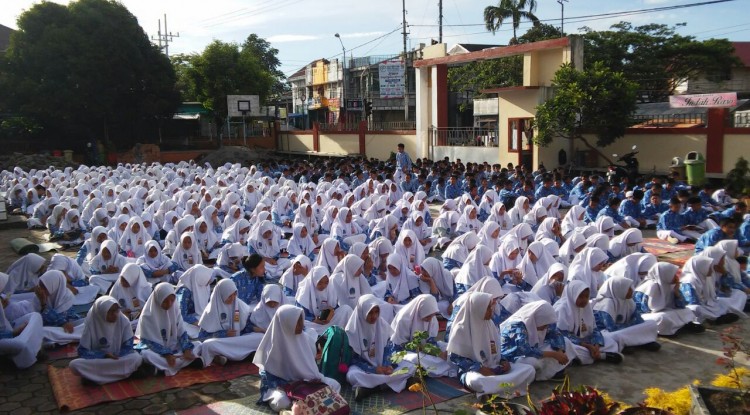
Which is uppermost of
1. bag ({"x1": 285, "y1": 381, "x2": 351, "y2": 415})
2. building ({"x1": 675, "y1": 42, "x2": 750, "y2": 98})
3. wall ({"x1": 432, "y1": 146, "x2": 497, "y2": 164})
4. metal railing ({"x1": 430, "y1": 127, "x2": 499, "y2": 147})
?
building ({"x1": 675, "y1": 42, "x2": 750, "y2": 98})

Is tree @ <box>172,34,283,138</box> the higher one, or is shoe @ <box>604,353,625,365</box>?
tree @ <box>172,34,283,138</box>

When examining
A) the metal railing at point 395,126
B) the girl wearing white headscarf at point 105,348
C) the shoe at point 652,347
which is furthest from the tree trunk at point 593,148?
the girl wearing white headscarf at point 105,348

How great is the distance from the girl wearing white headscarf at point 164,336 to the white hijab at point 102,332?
24 cm

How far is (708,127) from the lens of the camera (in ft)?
50.5

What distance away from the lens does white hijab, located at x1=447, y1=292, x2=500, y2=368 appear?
527 centimetres

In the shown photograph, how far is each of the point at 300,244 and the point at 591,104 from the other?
9.43 meters

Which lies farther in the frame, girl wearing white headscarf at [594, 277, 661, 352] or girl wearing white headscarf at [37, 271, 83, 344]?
girl wearing white headscarf at [37, 271, 83, 344]

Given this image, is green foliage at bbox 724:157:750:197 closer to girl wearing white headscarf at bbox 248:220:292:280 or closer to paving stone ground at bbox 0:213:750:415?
paving stone ground at bbox 0:213:750:415

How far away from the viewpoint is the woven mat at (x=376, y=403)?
5.12 metres

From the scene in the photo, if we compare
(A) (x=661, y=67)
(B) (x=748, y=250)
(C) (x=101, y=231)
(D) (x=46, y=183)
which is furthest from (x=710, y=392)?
(A) (x=661, y=67)

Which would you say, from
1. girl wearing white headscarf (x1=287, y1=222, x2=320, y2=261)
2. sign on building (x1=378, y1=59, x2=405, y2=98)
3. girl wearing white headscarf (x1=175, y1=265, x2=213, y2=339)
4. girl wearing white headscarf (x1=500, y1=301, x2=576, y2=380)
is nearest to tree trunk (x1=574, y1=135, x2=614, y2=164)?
girl wearing white headscarf (x1=287, y1=222, x2=320, y2=261)

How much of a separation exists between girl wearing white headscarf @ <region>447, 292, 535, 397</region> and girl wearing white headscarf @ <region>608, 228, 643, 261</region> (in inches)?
159

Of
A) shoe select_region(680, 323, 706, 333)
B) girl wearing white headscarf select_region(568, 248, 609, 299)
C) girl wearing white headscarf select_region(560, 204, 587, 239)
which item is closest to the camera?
shoe select_region(680, 323, 706, 333)

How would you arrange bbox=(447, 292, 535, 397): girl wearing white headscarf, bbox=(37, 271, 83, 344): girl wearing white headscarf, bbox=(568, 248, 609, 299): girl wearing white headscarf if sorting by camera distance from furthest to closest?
bbox=(568, 248, 609, 299): girl wearing white headscarf → bbox=(37, 271, 83, 344): girl wearing white headscarf → bbox=(447, 292, 535, 397): girl wearing white headscarf
